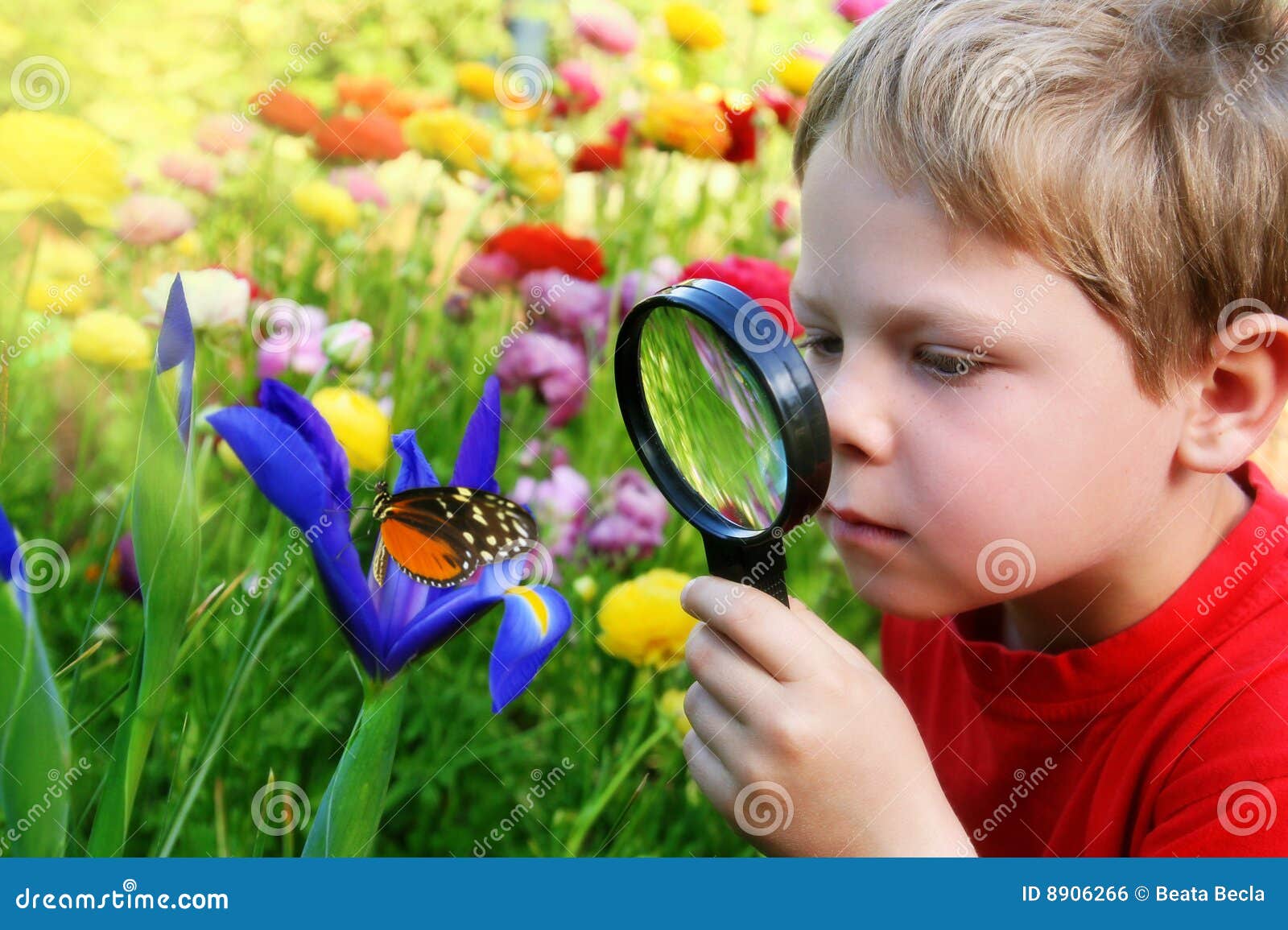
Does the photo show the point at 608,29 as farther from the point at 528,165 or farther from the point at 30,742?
the point at 30,742

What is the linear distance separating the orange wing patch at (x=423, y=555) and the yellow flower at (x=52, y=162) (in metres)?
0.51

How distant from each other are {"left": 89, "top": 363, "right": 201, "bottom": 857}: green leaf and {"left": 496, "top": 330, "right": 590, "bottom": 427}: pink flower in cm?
78

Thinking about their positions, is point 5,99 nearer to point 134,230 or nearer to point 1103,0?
point 134,230

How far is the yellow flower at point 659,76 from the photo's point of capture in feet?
5.72

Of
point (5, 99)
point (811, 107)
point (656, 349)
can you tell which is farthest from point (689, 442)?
point (5, 99)

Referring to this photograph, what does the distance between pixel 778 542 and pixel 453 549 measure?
0.60ft

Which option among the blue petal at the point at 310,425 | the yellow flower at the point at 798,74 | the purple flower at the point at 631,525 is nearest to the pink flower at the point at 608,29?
the yellow flower at the point at 798,74

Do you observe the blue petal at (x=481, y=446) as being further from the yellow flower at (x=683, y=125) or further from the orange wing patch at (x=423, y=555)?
the yellow flower at (x=683, y=125)

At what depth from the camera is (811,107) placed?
0.96 meters

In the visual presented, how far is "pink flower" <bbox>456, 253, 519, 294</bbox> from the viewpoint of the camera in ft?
4.83

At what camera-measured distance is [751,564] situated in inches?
27.2

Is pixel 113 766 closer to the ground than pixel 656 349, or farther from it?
closer to the ground

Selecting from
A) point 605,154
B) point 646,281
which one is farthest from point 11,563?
point 605,154

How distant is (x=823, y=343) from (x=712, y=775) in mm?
308
